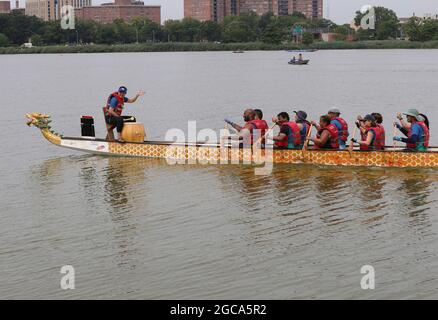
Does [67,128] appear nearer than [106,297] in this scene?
No

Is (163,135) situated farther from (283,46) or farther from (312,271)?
(283,46)

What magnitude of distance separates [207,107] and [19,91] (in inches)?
1035

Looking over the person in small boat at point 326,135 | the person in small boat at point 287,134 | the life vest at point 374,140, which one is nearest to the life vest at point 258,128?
the person in small boat at point 287,134

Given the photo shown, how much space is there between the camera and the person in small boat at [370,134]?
23.5 metres

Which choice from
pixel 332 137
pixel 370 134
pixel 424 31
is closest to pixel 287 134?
pixel 332 137

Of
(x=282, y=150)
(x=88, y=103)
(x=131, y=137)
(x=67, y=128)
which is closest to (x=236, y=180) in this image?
(x=282, y=150)

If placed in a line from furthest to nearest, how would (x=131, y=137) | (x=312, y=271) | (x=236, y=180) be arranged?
(x=131, y=137)
(x=236, y=180)
(x=312, y=271)

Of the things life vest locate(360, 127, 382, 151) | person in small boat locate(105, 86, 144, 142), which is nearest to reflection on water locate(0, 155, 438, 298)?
life vest locate(360, 127, 382, 151)

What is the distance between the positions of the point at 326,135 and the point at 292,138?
3.50ft

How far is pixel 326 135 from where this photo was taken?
78.5 ft

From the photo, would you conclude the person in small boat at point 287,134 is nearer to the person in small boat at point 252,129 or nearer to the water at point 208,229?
the person in small boat at point 252,129

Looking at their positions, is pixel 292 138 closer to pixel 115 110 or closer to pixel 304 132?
pixel 304 132
